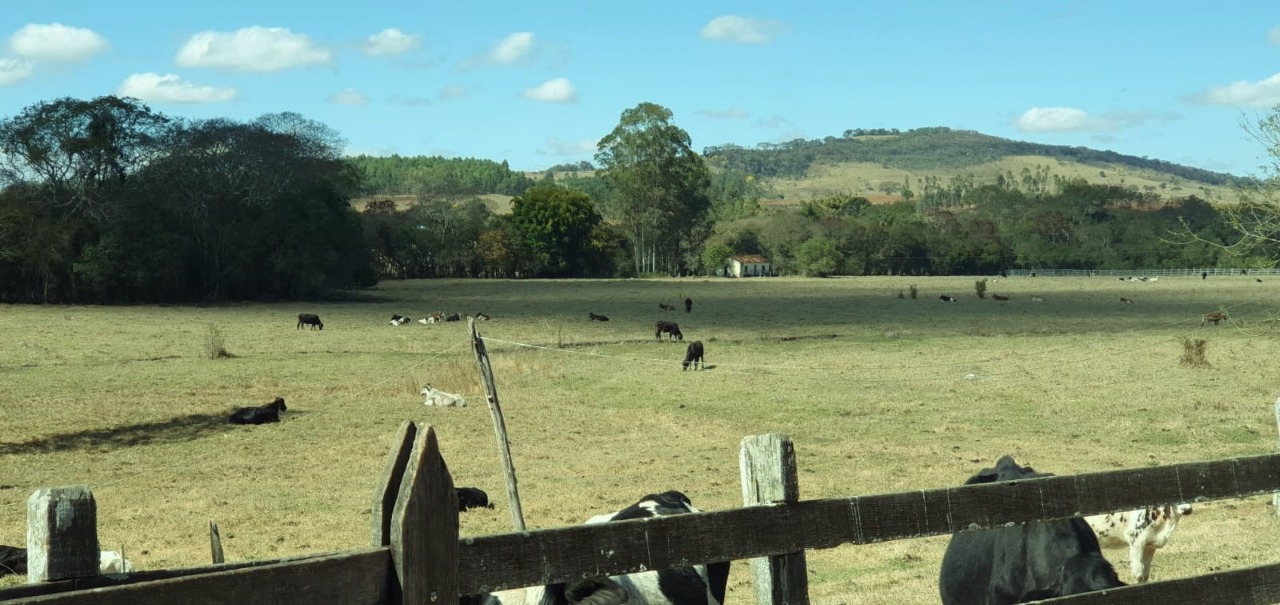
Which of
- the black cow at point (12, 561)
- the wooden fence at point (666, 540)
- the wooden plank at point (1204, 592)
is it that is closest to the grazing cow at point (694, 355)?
the black cow at point (12, 561)

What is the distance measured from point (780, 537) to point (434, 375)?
22199 mm

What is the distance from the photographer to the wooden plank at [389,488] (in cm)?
280

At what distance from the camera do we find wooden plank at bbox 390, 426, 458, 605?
9.10ft

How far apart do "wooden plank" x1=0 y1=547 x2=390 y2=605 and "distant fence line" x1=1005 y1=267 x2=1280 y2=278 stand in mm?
115949

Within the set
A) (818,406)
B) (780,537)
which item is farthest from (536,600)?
(818,406)

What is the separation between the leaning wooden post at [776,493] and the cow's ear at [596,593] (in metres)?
1.41

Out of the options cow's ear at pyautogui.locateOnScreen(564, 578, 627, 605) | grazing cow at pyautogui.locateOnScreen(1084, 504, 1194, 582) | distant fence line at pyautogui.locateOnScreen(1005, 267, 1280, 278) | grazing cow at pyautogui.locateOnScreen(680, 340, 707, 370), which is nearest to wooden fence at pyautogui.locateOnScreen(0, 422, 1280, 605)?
cow's ear at pyautogui.locateOnScreen(564, 578, 627, 605)

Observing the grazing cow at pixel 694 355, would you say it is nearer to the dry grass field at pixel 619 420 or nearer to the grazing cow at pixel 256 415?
the dry grass field at pixel 619 420

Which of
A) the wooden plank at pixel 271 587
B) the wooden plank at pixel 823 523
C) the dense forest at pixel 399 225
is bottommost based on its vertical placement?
the wooden plank at pixel 823 523

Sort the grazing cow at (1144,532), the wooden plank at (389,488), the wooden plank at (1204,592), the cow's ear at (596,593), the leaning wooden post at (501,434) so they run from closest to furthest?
the wooden plank at (389,488)
the wooden plank at (1204,592)
the cow's ear at (596,593)
the grazing cow at (1144,532)
the leaning wooden post at (501,434)

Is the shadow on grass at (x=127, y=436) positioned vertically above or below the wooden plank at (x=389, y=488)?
below

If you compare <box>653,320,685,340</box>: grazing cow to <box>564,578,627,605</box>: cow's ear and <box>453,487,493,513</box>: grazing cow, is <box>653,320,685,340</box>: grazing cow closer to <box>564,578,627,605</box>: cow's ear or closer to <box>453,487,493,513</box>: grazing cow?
<box>453,487,493,513</box>: grazing cow

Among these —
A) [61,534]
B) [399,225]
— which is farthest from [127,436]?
[399,225]

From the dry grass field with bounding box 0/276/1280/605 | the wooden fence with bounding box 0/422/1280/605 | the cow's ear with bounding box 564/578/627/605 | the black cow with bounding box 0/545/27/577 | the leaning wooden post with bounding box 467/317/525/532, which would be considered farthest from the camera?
the dry grass field with bounding box 0/276/1280/605
